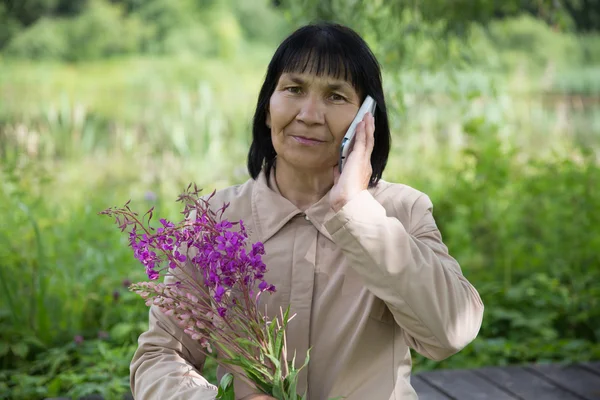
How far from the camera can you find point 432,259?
5.74ft

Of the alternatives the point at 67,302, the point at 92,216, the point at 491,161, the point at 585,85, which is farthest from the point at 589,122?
the point at 67,302

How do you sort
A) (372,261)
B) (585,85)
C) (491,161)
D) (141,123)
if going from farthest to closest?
1. (585,85)
2. (141,123)
3. (491,161)
4. (372,261)

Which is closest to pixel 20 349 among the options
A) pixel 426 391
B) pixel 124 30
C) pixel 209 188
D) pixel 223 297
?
pixel 426 391

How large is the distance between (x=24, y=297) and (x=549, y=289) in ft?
8.85

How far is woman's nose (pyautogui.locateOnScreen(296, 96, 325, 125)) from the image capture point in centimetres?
188

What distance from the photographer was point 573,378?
3273 millimetres

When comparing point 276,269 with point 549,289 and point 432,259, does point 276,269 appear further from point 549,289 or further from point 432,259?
point 549,289

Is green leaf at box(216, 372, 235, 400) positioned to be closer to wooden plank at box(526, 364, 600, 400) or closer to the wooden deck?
the wooden deck

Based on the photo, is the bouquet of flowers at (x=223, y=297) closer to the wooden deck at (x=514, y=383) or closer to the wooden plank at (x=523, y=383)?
the wooden deck at (x=514, y=383)

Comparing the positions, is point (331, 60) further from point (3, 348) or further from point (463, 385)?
point (3, 348)

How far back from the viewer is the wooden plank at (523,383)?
3.08 metres

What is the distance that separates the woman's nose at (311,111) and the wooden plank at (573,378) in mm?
1809

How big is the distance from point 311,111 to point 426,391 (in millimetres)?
1542

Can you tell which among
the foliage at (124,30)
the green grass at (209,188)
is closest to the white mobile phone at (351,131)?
the green grass at (209,188)
